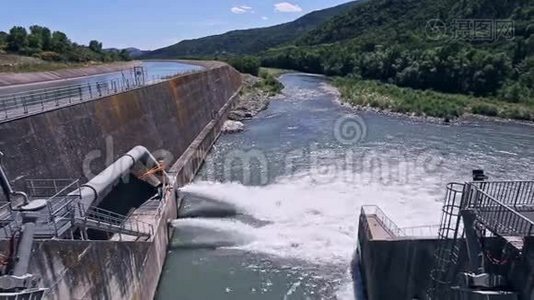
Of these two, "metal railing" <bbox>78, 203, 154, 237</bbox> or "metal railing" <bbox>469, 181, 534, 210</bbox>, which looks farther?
"metal railing" <bbox>78, 203, 154, 237</bbox>

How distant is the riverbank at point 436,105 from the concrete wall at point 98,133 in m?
28.5

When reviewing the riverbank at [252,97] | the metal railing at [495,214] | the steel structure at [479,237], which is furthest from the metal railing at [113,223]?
the riverbank at [252,97]

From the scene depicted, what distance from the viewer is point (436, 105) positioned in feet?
174

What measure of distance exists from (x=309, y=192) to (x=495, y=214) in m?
16.2

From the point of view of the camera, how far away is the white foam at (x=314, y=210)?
1955cm

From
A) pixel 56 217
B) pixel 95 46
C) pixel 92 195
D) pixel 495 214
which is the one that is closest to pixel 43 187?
pixel 92 195

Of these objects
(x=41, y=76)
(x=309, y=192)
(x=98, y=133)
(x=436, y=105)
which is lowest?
(x=309, y=192)

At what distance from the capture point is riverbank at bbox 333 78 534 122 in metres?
50.4

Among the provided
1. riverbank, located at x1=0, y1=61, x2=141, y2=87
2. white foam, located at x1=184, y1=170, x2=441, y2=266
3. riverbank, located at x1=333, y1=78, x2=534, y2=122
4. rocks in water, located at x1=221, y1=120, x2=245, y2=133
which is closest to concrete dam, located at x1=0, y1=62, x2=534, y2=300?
white foam, located at x1=184, y1=170, x2=441, y2=266

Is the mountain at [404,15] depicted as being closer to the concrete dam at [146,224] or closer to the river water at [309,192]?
the river water at [309,192]

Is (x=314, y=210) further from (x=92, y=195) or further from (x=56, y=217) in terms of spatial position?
(x=56, y=217)

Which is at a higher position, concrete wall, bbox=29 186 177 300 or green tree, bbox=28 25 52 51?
green tree, bbox=28 25 52 51

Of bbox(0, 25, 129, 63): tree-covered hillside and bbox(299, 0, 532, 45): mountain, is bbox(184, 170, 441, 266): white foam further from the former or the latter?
bbox(299, 0, 532, 45): mountain

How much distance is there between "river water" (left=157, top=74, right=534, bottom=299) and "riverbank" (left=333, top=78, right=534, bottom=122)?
3.42 m
